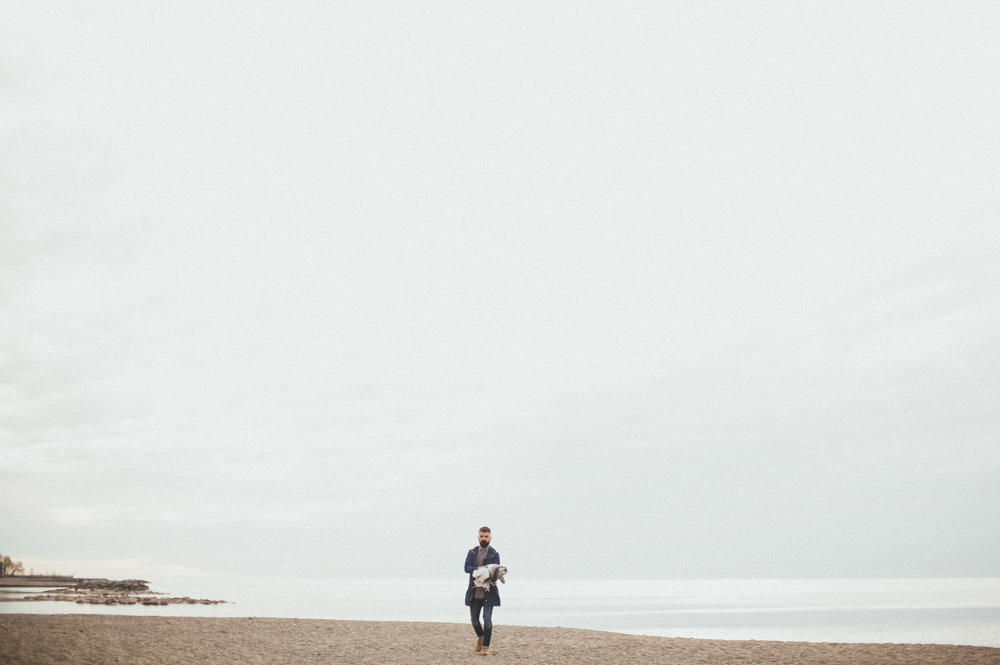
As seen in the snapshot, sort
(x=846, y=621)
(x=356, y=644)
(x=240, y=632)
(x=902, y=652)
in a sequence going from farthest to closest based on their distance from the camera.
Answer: (x=846, y=621) < (x=240, y=632) < (x=356, y=644) < (x=902, y=652)

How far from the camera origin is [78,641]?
15484 mm

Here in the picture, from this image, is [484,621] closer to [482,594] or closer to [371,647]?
[482,594]

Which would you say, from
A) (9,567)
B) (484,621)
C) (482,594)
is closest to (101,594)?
(484,621)

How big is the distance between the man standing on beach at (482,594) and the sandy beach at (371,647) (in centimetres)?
47

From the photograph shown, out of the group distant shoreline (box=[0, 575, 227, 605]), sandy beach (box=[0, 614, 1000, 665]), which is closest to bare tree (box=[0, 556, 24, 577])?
distant shoreline (box=[0, 575, 227, 605])

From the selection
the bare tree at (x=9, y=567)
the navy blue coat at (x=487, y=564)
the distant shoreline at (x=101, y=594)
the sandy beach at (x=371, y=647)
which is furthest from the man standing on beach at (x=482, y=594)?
the bare tree at (x=9, y=567)

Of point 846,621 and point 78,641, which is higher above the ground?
point 78,641

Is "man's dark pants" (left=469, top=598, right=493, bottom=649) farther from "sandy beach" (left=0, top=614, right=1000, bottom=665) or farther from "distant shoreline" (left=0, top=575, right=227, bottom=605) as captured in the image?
"distant shoreline" (left=0, top=575, right=227, bottom=605)

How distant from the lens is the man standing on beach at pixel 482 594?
53.7 ft

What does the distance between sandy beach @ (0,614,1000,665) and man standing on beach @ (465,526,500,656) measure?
1.53 feet

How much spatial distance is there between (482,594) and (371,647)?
3177 mm

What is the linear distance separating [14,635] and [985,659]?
20749mm

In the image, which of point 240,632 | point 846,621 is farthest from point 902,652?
point 846,621

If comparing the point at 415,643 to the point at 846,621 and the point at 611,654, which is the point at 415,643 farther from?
the point at 846,621
